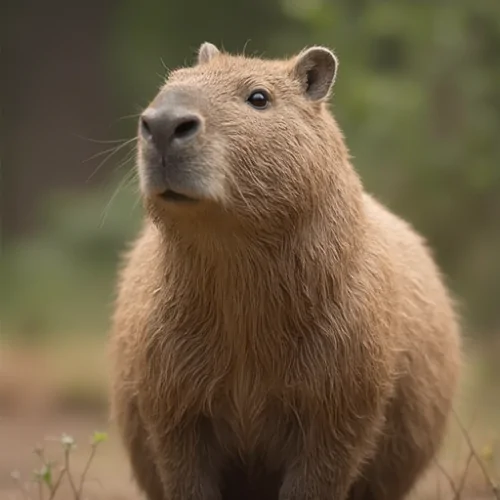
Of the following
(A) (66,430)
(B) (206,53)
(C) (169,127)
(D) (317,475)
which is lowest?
(D) (317,475)

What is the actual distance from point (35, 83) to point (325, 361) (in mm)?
12223

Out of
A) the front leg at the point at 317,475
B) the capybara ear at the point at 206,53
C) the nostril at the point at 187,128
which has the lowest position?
the front leg at the point at 317,475

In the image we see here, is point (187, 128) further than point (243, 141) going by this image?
No

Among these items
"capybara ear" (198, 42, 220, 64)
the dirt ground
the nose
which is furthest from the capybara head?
the dirt ground

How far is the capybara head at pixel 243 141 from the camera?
14.8ft

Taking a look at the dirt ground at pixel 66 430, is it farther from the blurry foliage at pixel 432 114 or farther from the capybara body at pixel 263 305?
the capybara body at pixel 263 305

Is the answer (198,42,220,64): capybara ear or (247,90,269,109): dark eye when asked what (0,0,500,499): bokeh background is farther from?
(247,90,269,109): dark eye

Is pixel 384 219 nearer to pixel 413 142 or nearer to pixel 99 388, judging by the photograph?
pixel 413 142

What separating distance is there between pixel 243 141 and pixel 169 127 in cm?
37

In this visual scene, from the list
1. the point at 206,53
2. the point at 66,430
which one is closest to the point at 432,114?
the point at 66,430

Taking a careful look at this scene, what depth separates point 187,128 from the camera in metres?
4.53

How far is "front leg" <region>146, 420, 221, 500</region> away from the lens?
207 inches

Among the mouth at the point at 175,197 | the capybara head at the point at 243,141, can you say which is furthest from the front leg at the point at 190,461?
the mouth at the point at 175,197

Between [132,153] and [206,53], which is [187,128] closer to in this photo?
[206,53]
